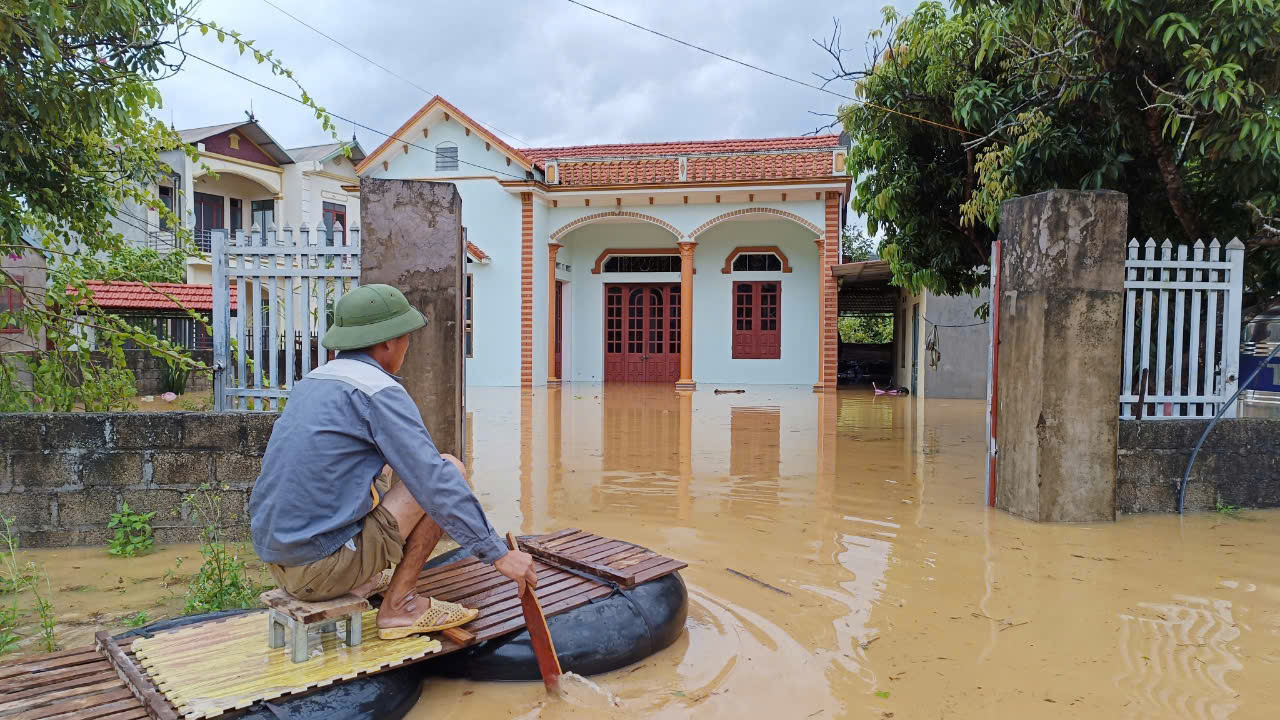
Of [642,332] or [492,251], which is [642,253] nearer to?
[642,332]

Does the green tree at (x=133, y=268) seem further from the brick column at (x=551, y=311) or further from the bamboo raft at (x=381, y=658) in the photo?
the brick column at (x=551, y=311)

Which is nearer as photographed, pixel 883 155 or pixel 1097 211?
pixel 1097 211

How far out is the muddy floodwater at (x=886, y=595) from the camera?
2.75 meters

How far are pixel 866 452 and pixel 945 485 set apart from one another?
71.1 inches

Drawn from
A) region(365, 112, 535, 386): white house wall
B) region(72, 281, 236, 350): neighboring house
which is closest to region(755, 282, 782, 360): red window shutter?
region(365, 112, 535, 386): white house wall

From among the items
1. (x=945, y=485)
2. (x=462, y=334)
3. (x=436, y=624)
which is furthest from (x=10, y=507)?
(x=945, y=485)

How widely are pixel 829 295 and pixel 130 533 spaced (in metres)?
13.8

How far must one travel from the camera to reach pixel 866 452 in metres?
8.18

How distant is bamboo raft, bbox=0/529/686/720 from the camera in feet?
7.28

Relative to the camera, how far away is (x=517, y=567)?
8.34 ft

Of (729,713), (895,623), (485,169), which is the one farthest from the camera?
(485,169)

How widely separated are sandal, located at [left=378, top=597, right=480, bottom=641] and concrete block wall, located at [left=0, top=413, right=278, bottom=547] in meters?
2.34

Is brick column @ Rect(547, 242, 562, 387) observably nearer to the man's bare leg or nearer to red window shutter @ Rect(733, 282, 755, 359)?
red window shutter @ Rect(733, 282, 755, 359)

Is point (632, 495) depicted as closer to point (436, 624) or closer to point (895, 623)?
point (895, 623)
